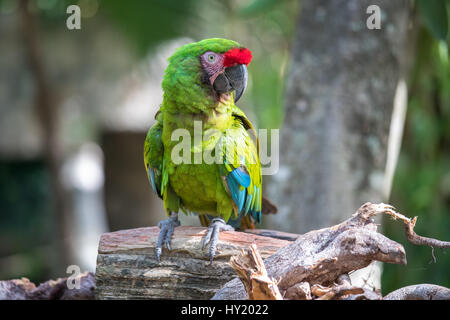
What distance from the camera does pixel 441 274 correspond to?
4.39 m

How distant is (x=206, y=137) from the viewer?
222 centimetres

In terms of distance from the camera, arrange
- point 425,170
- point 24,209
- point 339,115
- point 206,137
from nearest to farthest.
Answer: point 206,137 < point 339,115 < point 425,170 < point 24,209

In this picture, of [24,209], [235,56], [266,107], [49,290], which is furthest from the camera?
[24,209]

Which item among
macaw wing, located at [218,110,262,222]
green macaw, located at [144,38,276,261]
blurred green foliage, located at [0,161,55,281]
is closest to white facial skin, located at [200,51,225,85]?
green macaw, located at [144,38,276,261]

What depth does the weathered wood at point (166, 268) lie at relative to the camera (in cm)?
209

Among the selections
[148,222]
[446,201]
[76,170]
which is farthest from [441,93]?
[76,170]

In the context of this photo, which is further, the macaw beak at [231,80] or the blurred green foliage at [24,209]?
the blurred green foliage at [24,209]

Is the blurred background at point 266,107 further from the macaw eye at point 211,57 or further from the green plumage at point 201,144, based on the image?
the macaw eye at point 211,57

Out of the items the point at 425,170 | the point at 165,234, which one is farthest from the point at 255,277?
the point at 425,170

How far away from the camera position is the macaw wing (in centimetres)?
222

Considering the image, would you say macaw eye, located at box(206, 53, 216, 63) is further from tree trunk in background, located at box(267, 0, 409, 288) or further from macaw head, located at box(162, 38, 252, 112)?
tree trunk in background, located at box(267, 0, 409, 288)

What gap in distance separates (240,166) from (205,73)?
473 millimetres

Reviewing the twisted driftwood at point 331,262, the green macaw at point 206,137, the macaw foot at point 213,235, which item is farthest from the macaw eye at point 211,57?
the twisted driftwood at point 331,262

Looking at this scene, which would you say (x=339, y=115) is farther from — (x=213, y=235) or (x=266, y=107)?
(x=266, y=107)
